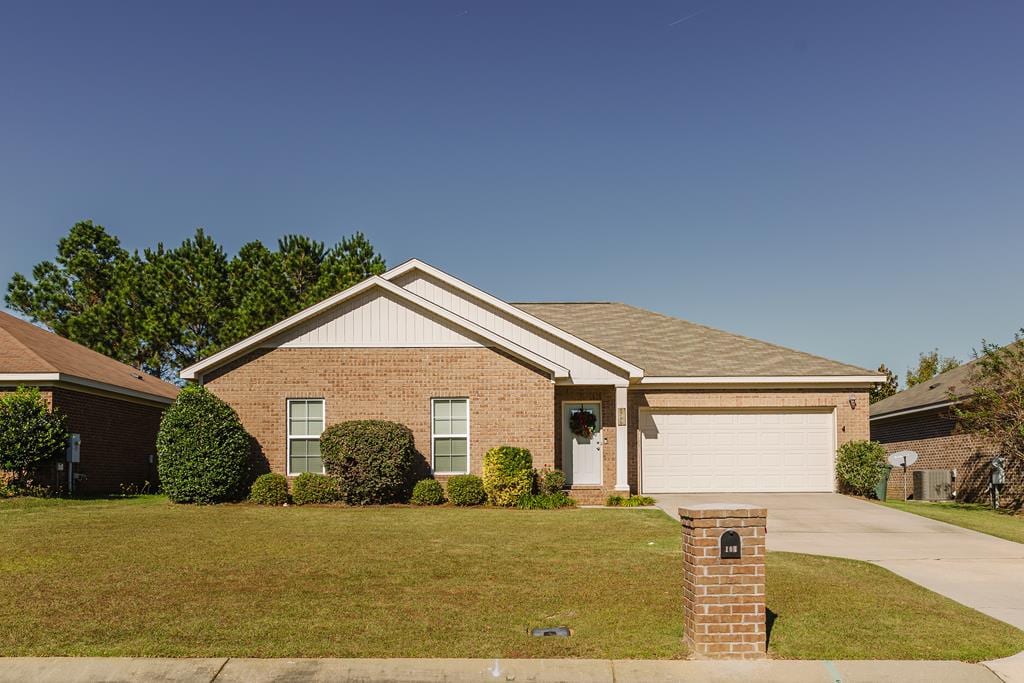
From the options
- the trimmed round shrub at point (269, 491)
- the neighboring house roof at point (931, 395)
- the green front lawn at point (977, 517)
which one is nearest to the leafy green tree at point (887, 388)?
the neighboring house roof at point (931, 395)

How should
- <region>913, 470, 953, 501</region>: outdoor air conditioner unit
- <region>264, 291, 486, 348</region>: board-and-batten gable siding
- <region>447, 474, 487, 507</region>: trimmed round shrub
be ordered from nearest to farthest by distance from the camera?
<region>447, 474, 487, 507</region>: trimmed round shrub < <region>264, 291, 486, 348</region>: board-and-batten gable siding < <region>913, 470, 953, 501</region>: outdoor air conditioner unit

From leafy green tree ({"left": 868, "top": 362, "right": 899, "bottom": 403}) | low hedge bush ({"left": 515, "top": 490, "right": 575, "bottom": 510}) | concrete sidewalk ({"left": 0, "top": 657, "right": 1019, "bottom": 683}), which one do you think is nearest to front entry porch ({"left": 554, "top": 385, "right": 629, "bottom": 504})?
low hedge bush ({"left": 515, "top": 490, "right": 575, "bottom": 510})

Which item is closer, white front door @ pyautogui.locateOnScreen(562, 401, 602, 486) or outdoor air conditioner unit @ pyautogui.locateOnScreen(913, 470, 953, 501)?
white front door @ pyautogui.locateOnScreen(562, 401, 602, 486)

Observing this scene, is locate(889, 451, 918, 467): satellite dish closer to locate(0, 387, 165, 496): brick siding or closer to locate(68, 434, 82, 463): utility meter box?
locate(68, 434, 82, 463): utility meter box

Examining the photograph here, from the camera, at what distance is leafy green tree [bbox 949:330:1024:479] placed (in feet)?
66.8

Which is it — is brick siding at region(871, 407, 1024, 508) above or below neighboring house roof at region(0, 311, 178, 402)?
below

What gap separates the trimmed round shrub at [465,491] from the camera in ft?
66.0

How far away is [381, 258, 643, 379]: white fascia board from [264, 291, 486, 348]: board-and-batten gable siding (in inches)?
55.9

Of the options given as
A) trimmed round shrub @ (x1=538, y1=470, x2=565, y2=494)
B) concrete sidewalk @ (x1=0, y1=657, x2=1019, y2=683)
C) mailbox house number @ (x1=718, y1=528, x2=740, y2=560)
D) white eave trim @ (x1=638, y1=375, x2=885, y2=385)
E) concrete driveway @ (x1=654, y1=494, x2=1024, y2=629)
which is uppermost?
white eave trim @ (x1=638, y1=375, x2=885, y2=385)

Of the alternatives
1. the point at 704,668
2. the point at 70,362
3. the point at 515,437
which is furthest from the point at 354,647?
the point at 70,362

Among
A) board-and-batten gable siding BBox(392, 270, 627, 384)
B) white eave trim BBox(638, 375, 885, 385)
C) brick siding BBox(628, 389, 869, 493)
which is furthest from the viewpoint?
brick siding BBox(628, 389, 869, 493)

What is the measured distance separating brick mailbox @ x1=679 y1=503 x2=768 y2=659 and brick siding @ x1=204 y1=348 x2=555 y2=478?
13.6 m

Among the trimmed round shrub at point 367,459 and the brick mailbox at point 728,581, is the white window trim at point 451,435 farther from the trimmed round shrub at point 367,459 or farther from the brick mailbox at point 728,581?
the brick mailbox at point 728,581

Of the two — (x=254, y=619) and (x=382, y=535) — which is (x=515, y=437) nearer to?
(x=382, y=535)
